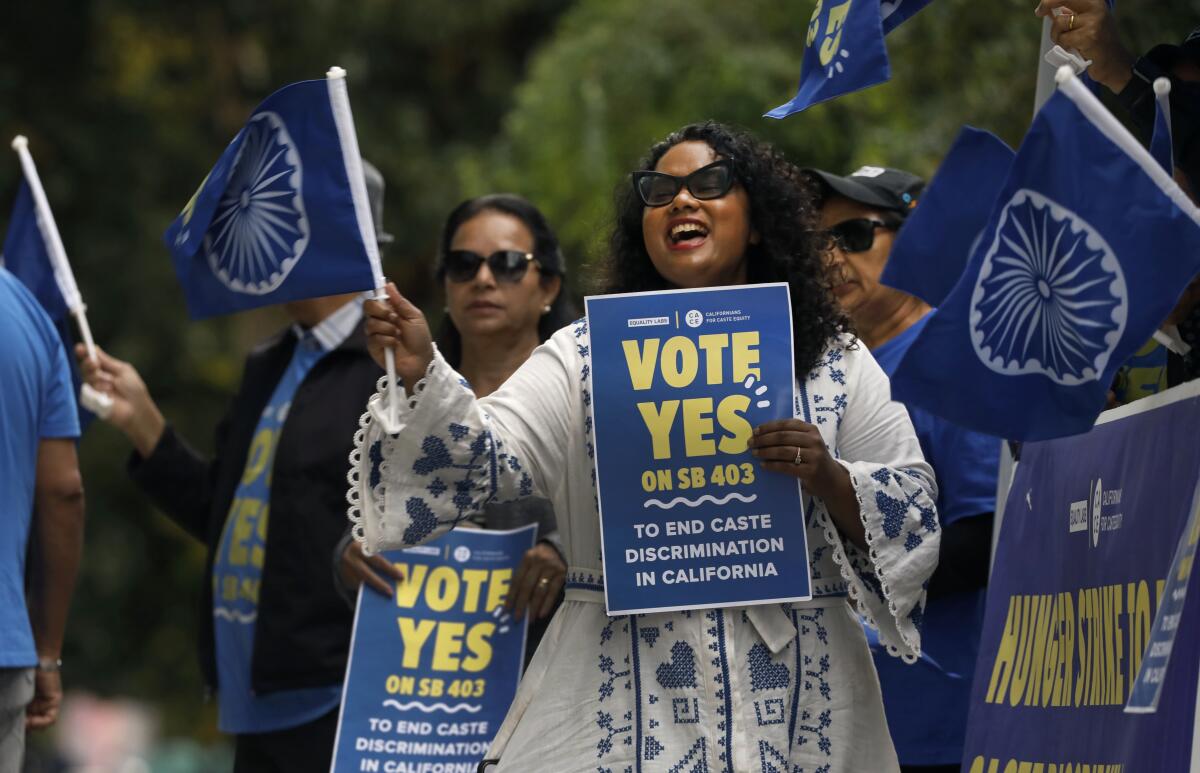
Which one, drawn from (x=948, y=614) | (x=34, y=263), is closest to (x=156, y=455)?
(x=34, y=263)

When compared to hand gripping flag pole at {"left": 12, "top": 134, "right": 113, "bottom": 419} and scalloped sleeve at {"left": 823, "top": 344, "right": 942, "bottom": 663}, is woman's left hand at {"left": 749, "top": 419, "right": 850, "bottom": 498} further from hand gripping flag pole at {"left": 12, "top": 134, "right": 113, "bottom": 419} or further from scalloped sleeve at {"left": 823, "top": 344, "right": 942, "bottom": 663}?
hand gripping flag pole at {"left": 12, "top": 134, "right": 113, "bottom": 419}

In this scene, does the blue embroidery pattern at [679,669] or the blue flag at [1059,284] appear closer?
the blue flag at [1059,284]

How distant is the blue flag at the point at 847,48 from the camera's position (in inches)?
183

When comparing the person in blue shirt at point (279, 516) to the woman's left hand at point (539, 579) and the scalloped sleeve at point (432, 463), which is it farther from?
the scalloped sleeve at point (432, 463)

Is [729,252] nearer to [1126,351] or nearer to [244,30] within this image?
[1126,351]

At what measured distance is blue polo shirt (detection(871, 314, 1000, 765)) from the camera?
502cm

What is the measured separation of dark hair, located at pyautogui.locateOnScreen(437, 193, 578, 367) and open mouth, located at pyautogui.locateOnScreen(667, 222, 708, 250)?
1637 mm

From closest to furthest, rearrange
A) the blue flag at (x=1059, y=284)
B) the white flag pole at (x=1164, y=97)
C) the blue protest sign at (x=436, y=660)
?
the blue flag at (x=1059, y=284)
the white flag pole at (x=1164, y=97)
the blue protest sign at (x=436, y=660)

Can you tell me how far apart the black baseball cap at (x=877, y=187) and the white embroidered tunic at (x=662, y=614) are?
150 cm

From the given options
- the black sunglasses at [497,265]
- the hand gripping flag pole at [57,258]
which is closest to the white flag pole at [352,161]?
the black sunglasses at [497,265]

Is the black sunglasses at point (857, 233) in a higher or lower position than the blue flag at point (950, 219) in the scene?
higher

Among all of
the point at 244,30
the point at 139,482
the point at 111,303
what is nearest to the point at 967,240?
the point at 139,482

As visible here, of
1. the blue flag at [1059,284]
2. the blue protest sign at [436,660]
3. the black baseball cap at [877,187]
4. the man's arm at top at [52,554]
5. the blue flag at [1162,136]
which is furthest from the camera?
the man's arm at top at [52,554]

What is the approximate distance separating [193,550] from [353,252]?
14253 mm
